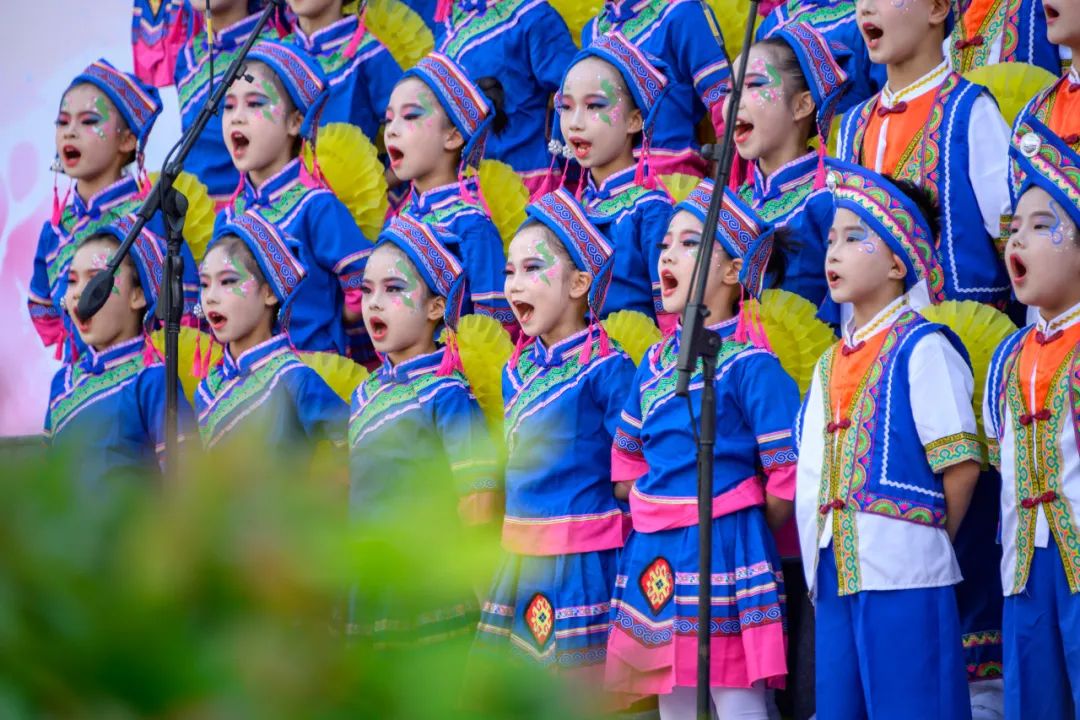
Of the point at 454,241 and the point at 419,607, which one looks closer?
the point at 419,607

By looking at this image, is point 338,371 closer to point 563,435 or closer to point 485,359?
point 485,359

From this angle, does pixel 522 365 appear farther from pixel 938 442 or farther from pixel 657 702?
pixel 938 442

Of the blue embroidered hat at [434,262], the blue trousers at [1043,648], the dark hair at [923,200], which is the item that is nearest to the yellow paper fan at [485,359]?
the blue embroidered hat at [434,262]

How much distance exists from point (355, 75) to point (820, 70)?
1.56m

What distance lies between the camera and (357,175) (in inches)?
177

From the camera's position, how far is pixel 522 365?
3.63 metres

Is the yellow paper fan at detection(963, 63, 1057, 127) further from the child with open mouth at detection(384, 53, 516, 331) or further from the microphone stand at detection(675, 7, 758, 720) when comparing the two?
the child with open mouth at detection(384, 53, 516, 331)

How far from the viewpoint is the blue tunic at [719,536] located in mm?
3086

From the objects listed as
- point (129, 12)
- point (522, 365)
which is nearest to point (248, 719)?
point (522, 365)

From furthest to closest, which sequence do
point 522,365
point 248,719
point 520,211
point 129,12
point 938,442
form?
point 129,12
point 520,211
point 522,365
point 938,442
point 248,719

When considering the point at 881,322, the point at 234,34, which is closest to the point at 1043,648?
the point at 881,322

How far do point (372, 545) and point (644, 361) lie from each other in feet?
9.19

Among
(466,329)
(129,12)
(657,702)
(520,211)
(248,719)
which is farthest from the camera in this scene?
(129,12)

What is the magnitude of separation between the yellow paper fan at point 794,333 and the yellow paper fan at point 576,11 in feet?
4.64
